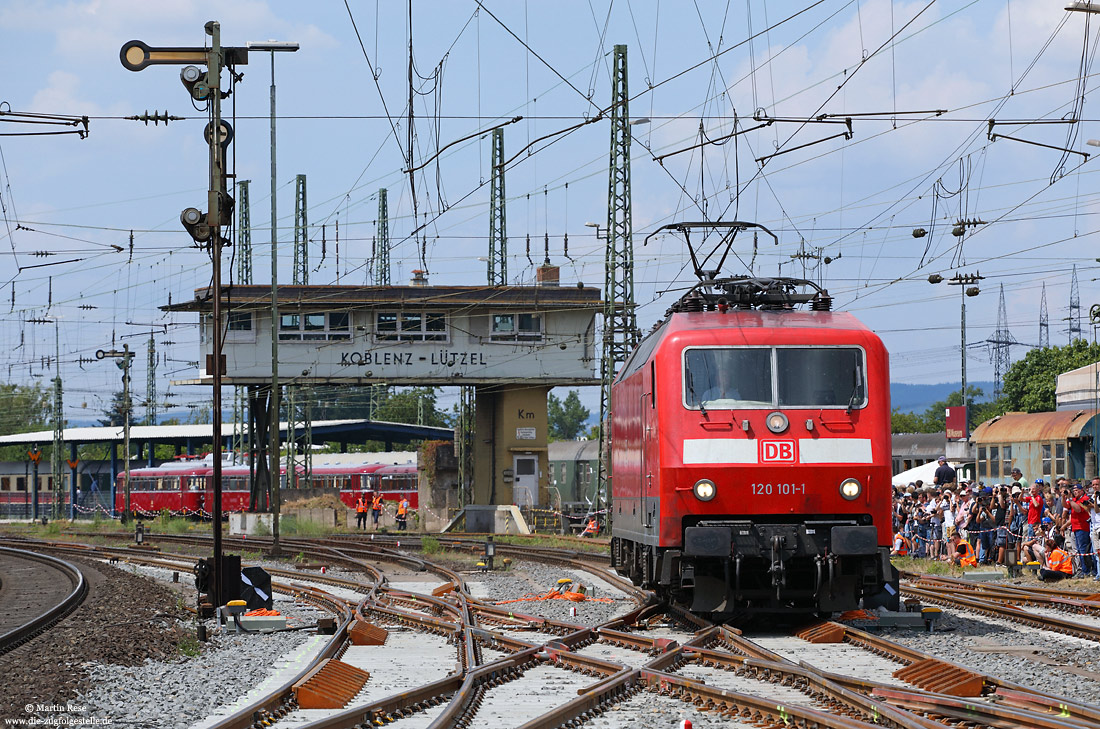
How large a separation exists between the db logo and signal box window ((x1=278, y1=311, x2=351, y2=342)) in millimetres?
37897

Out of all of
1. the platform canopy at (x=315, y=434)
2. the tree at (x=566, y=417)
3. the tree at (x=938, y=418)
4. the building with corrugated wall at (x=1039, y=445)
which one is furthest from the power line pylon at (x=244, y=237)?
the tree at (x=566, y=417)

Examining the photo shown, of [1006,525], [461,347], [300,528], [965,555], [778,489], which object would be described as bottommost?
[300,528]

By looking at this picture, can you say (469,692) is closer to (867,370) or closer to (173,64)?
(867,370)

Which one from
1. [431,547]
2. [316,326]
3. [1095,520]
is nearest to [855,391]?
[1095,520]

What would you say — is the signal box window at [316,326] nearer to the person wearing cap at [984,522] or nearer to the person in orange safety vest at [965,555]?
the person in orange safety vest at [965,555]

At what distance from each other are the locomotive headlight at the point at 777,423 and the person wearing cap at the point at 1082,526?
7.62 m

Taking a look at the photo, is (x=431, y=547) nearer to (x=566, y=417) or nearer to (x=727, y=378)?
(x=727, y=378)

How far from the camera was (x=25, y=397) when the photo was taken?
133500 mm

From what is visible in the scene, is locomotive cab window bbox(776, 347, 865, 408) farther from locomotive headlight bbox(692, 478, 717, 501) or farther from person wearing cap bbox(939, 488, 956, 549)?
person wearing cap bbox(939, 488, 956, 549)

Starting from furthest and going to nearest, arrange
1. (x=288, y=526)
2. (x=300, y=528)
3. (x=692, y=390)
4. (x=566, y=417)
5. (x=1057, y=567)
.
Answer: (x=566, y=417)
(x=300, y=528)
(x=288, y=526)
(x=1057, y=567)
(x=692, y=390)

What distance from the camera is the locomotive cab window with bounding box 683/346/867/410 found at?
14.3 m

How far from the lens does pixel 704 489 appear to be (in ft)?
46.1

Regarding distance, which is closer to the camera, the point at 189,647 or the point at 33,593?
the point at 189,647

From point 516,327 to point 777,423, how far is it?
3737 centimetres
